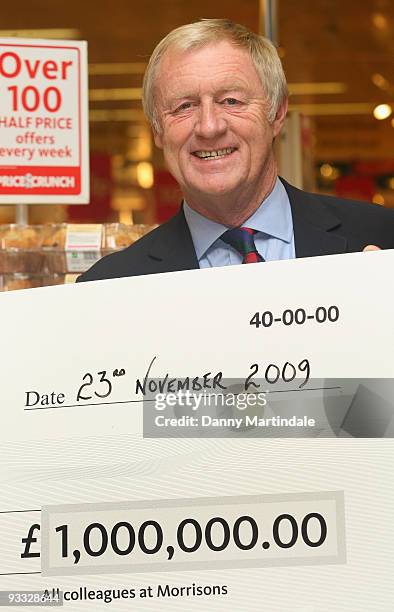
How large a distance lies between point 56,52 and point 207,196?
1.64 metres

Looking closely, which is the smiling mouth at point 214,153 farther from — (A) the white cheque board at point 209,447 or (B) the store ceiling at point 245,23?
(B) the store ceiling at point 245,23

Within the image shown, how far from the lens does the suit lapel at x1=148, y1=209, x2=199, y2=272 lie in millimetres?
1764

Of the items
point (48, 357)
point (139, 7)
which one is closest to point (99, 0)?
point (139, 7)

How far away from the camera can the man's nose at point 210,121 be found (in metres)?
1.69

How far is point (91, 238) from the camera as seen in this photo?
3.00 metres

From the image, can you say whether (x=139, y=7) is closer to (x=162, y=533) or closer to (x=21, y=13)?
(x=21, y=13)

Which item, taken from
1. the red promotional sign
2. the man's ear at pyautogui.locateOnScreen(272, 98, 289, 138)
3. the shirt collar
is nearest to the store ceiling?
the red promotional sign

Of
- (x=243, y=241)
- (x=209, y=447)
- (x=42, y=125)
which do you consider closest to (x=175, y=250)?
(x=243, y=241)

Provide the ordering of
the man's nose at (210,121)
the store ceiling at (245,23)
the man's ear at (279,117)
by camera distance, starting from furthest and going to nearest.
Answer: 1. the store ceiling at (245,23)
2. the man's ear at (279,117)
3. the man's nose at (210,121)

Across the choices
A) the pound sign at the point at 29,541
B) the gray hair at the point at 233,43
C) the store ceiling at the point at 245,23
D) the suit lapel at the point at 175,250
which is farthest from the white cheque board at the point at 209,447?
the store ceiling at the point at 245,23

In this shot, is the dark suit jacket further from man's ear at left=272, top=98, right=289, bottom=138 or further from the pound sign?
the pound sign

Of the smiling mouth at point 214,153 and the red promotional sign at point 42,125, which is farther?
the red promotional sign at point 42,125

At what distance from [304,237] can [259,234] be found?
0.25 feet

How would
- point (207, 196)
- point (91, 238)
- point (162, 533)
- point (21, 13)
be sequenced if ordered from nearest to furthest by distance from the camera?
point (162, 533) < point (207, 196) < point (91, 238) < point (21, 13)
